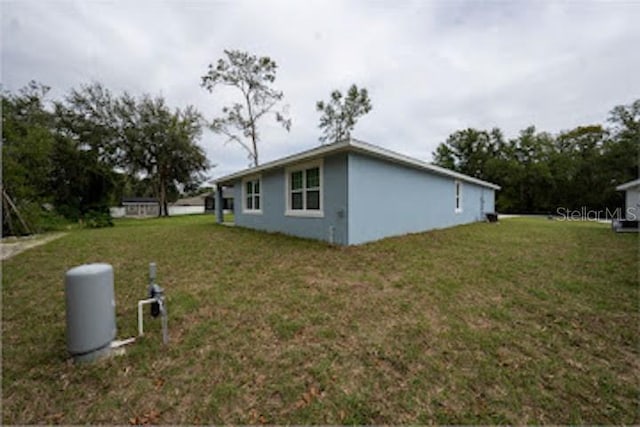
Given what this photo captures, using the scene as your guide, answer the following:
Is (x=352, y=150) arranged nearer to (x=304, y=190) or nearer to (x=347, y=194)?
(x=347, y=194)

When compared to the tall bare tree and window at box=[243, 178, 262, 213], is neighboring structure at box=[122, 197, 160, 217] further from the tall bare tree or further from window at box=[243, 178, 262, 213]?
window at box=[243, 178, 262, 213]

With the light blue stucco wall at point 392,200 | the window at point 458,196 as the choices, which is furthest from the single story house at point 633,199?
the light blue stucco wall at point 392,200

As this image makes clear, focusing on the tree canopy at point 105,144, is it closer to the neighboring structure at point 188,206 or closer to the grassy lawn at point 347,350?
the neighboring structure at point 188,206

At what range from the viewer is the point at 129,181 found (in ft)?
82.8

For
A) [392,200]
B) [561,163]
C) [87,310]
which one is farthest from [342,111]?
[87,310]

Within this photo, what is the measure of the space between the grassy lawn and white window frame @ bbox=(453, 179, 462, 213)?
7.91m

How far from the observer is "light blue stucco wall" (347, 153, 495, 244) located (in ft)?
21.8

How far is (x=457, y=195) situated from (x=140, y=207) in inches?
1411

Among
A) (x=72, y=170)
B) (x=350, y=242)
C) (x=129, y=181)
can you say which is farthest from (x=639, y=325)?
(x=129, y=181)

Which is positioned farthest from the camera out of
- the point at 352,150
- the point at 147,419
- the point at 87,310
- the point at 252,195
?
the point at 252,195

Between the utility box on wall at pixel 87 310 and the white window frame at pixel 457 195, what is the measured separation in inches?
514

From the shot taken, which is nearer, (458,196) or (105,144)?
(458,196)

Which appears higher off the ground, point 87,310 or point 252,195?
point 252,195

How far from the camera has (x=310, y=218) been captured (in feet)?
25.3
